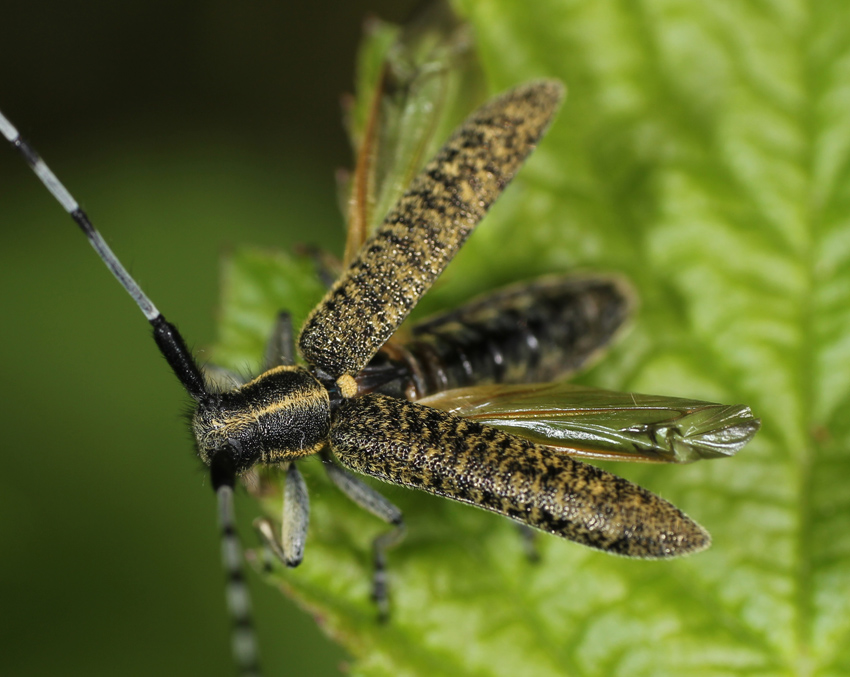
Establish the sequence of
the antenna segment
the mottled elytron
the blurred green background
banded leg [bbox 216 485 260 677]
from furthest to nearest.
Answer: the blurred green background, the mottled elytron, the antenna segment, banded leg [bbox 216 485 260 677]

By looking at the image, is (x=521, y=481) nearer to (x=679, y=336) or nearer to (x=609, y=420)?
(x=609, y=420)

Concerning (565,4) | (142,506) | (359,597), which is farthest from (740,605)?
(142,506)

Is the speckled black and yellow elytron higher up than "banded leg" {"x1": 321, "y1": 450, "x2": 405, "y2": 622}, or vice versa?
the speckled black and yellow elytron

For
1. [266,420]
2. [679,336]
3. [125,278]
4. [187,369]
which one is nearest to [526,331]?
[679,336]

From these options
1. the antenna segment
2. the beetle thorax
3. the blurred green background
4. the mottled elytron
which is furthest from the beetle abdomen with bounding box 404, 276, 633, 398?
the blurred green background

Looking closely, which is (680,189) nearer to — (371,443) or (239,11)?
(371,443)

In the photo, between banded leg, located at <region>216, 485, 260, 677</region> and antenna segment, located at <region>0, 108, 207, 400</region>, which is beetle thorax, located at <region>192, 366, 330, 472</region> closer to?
antenna segment, located at <region>0, 108, 207, 400</region>

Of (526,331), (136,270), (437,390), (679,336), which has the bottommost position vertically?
(437,390)
